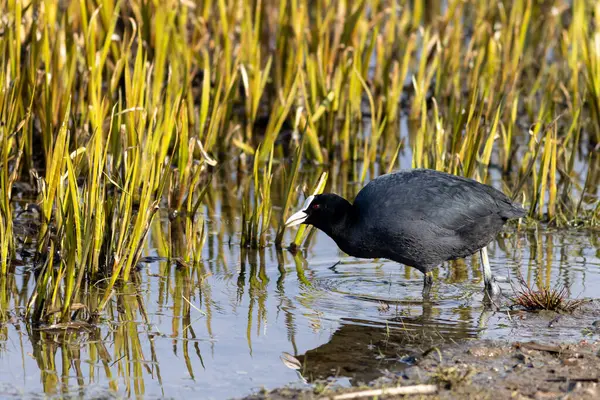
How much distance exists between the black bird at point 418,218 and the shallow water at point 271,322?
25 centimetres

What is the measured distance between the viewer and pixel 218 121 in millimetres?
6777

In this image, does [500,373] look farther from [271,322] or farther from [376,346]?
[271,322]

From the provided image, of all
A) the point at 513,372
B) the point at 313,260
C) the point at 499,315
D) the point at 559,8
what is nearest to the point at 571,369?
the point at 513,372

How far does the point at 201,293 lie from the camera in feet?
16.0

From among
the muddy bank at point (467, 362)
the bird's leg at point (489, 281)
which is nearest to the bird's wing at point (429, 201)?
the bird's leg at point (489, 281)

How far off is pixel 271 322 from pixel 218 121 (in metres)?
2.57

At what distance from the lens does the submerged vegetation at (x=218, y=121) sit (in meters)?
4.79

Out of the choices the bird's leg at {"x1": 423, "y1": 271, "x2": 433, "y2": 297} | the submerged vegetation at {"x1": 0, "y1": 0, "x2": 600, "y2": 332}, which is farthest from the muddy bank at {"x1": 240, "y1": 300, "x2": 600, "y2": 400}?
the submerged vegetation at {"x1": 0, "y1": 0, "x2": 600, "y2": 332}

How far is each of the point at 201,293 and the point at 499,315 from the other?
4.82 feet

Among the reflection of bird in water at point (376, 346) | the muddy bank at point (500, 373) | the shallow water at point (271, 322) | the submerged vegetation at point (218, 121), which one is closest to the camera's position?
the muddy bank at point (500, 373)

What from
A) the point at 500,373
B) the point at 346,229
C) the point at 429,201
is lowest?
the point at 500,373

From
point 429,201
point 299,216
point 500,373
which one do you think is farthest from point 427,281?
point 500,373

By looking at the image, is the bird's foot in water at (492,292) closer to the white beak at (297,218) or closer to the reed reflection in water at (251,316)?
the reed reflection in water at (251,316)

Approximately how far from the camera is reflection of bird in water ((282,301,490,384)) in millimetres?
3921
